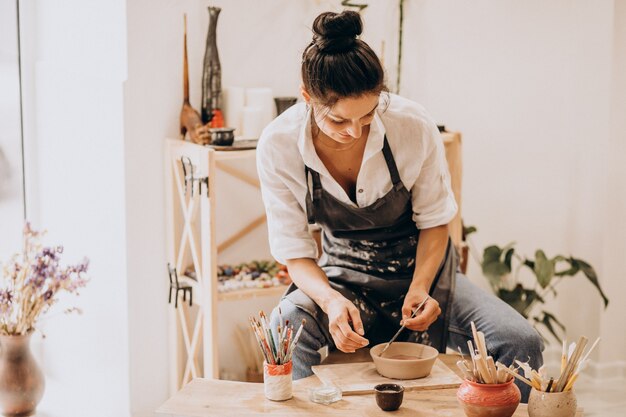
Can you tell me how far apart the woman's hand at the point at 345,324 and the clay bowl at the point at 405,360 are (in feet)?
0.19

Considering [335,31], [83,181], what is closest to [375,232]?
[335,31]

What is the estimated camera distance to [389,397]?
198cm

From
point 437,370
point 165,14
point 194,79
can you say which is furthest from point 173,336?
point 437,370

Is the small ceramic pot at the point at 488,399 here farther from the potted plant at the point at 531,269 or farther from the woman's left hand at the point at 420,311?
the potted plant at the point at 531,269

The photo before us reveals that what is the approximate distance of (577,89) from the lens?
3799 mm

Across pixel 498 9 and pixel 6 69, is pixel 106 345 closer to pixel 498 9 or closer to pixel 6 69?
pixel 6 69

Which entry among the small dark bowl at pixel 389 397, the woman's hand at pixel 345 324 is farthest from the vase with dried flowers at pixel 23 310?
the small dark bowl at pixel 389 397

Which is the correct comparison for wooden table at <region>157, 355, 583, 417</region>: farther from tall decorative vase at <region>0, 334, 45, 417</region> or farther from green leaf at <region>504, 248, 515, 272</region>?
green leaf at <region>504, 248, 515, 272</region>

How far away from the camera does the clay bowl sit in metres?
2.15

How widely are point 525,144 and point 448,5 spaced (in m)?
0.70

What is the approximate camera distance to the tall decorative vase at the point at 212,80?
10.4ft

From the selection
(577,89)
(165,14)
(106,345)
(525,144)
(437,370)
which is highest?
(165,14)

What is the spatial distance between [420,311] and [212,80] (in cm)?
128

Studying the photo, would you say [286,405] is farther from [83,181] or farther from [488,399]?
[83,181]
